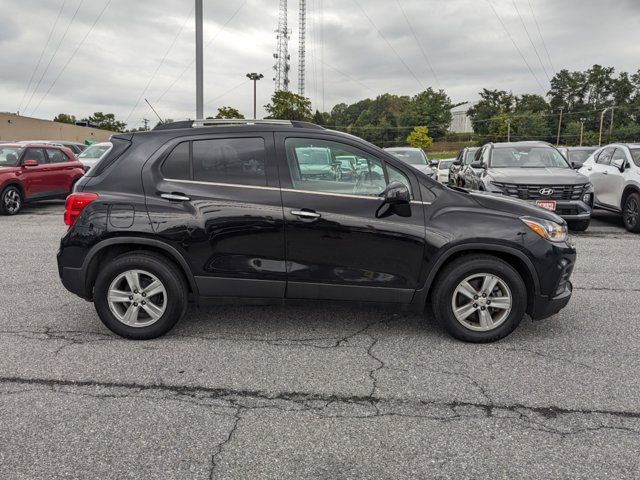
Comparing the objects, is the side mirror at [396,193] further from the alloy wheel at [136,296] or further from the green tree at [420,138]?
the green tree at [420,138]

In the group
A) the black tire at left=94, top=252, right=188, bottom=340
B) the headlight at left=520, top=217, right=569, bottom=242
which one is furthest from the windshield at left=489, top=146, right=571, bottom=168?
the black tire at left=94, top=252, right=188, bottom=340

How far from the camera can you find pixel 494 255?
13.9ft

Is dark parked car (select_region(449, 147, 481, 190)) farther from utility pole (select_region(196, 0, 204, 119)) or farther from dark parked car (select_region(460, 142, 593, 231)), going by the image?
utility pole (select_region(196, 0, 204, 119))

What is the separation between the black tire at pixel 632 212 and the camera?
9.99 m

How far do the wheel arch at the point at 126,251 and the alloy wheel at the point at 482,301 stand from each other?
214cm

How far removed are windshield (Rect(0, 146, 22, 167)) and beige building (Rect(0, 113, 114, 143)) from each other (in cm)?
2866

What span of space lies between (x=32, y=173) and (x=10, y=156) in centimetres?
63

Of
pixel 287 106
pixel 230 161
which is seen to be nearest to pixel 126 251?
pixel 230 161

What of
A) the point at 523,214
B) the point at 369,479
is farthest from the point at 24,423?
the point at 523,214

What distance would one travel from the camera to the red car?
39.9 feet

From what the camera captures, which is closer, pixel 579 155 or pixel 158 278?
pixel 158 278

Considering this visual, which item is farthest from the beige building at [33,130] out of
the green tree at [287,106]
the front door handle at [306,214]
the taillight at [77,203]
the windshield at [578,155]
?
the front door handle at [306,214]

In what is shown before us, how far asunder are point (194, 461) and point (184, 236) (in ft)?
6.37

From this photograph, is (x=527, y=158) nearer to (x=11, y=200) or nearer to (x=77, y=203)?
(x=77, y=203)
